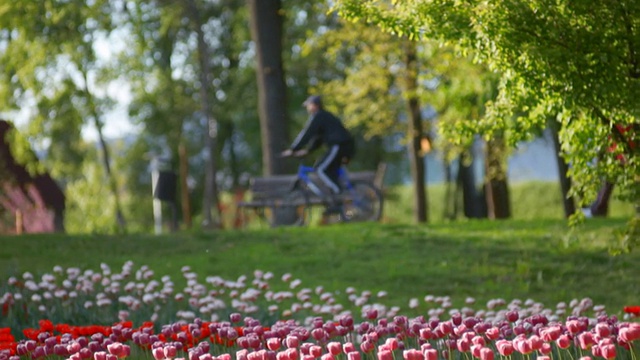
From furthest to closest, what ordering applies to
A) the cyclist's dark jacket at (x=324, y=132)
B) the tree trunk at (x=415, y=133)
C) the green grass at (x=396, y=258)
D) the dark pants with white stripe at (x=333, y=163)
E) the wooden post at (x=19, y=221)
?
the tree trunk at (x=415, y=133), the wooden post at (x=19, y=221), the dark pants with white stripe at (x=333, y=163), the cyclist's dark jacket at (x=324, y=132), the green grass at (x=396, y=258)

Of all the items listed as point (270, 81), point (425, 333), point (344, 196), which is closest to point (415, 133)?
point (270, 81)

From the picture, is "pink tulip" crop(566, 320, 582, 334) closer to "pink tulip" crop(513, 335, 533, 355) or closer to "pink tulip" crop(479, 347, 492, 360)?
"pink tulip" crop(513, 335, 533, 355)

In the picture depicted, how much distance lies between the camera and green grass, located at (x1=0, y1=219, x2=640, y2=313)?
1212 centimetres

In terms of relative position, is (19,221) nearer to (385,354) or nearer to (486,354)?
(385,354)

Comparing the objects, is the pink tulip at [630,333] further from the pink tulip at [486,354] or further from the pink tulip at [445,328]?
the pink tulip at [445,328]

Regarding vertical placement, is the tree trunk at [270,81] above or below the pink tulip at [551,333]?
above

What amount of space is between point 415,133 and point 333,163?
25.4 feet

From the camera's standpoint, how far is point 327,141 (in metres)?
17.1

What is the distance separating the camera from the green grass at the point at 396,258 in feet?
39.8

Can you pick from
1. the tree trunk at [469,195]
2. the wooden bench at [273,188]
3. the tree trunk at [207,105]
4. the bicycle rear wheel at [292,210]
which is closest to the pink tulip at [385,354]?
the bicycle rear wheel at [292,210]

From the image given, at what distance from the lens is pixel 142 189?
4025cm

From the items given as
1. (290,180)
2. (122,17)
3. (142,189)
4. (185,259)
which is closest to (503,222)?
(290,180)

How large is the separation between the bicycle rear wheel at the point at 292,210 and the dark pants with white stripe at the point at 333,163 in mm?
594

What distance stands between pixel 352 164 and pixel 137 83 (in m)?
8.43
